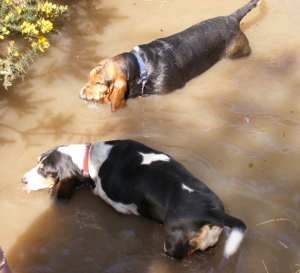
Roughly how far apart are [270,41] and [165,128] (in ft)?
9.68

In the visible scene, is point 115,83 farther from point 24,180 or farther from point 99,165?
point 24,180

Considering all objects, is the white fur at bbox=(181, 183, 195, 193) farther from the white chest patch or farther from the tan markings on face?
the white chest patch

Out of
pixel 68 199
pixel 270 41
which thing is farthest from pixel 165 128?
pixel 270 41

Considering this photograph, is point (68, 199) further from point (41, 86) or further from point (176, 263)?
point (41, 86)

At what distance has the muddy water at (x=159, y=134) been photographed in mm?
3797

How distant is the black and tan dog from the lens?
5320mm

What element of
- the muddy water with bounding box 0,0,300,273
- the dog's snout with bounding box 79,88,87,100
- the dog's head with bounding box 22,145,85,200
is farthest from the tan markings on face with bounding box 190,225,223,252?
the dog's snout with bounding box 79,88,87,100

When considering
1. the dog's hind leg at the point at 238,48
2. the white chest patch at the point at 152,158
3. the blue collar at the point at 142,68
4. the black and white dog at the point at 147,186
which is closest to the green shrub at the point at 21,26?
the blue collar at the point at 142,68

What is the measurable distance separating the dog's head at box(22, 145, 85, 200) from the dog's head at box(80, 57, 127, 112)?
4.22 ft

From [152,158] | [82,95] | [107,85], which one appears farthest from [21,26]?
[152,158]

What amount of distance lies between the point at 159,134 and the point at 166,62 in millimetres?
1268

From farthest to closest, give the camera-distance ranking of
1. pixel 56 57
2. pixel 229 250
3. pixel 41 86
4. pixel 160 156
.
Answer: pixel 56 57, pixel 41 86, pixel 160 156, pixel 229 250

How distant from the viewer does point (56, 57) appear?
627 centimetres

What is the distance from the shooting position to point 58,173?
4.18 m
